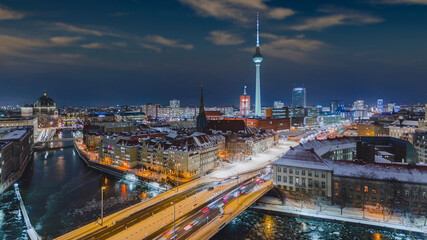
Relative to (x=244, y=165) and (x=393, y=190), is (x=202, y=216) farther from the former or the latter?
(x=244, y=165)

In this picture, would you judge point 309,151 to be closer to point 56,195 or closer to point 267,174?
point 267,174

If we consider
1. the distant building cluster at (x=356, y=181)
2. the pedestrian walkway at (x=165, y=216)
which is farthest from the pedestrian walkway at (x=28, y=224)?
the distant building cluster at (x=356, y=181)

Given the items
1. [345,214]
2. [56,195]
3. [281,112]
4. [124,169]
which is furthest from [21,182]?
[281,112]

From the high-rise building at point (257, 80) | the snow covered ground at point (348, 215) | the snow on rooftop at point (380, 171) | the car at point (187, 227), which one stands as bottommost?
the snow covered ground at point (348, 215)

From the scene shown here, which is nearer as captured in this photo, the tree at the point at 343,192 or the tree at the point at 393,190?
the tree at the point at 393,190

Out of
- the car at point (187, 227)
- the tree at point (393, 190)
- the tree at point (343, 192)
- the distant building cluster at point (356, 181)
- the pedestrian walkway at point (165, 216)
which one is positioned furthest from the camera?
the tree at point (343, 192)

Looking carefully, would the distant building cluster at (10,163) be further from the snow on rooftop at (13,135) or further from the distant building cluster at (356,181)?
the distant building cluster at (356,181)

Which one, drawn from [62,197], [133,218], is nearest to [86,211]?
[62,197]
